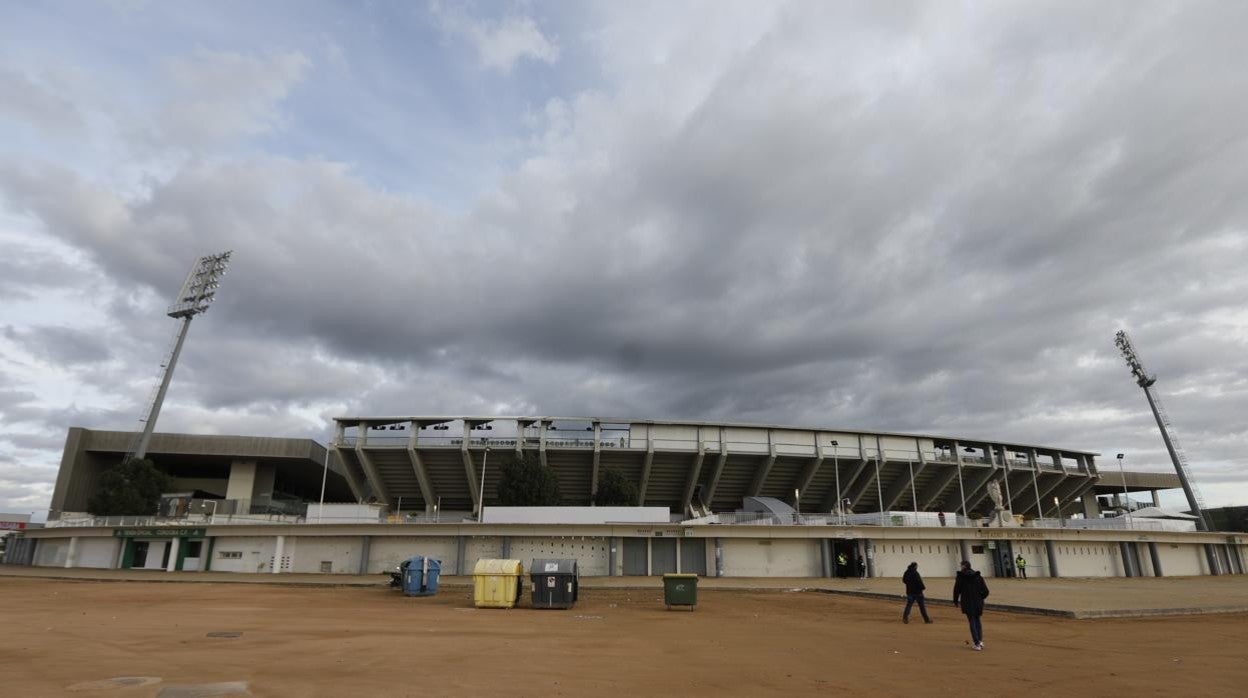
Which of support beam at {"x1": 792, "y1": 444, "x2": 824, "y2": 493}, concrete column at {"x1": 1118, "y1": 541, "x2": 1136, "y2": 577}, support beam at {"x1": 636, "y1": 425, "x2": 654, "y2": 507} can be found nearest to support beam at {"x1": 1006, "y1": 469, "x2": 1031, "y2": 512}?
concrete column at {"x1": 1118, "y1": 541, "x2": 1136, "y2": 577}

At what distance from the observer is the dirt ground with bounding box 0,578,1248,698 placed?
9055 mm

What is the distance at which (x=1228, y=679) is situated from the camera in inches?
383

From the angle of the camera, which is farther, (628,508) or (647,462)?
(647,462)

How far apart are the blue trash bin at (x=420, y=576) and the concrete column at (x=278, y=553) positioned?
17454mm

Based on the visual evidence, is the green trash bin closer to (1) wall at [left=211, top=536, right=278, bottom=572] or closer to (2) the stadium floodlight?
(1) wall at [left=211, top=536, right=278, bottom=572]

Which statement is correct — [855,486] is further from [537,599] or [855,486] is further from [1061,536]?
[537,599]

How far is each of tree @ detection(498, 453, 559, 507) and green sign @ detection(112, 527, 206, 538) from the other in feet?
62.5

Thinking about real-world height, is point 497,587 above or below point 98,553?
below

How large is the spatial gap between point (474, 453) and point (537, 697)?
48.1m

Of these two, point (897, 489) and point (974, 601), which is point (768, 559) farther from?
point (897, 489)

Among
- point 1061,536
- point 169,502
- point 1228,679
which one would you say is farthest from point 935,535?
point 169,502

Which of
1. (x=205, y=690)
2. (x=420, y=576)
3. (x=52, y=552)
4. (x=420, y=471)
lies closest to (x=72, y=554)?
(x=52, y=552)

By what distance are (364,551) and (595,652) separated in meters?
30.6

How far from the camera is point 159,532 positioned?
4191 cm
